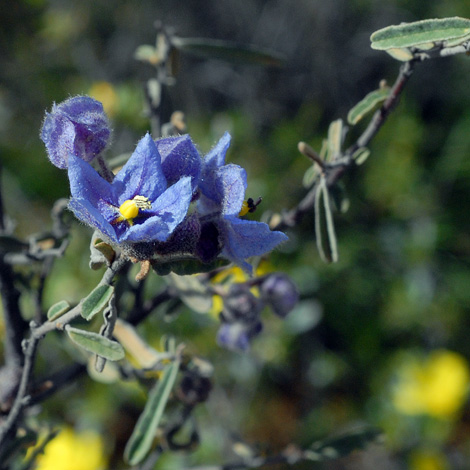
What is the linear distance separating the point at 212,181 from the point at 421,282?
319 centimetres

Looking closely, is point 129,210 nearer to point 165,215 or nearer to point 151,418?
point 165,215

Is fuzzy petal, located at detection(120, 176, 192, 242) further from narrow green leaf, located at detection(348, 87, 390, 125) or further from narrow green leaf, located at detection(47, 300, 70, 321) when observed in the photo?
narrow green leaf, located at detection(348, 87, 390, 125)

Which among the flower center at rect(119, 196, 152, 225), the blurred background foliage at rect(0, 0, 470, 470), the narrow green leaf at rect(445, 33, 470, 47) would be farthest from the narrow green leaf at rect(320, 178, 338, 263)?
the blurred background foliage at rect(0, 0, 470, 470)

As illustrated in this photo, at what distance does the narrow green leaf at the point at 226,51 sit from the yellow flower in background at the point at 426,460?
291cm

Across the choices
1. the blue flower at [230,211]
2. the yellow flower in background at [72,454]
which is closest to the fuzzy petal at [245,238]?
the blue flower at [230,211]

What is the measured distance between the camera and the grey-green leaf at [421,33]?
121cm

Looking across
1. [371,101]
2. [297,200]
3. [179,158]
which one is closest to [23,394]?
[179,158]

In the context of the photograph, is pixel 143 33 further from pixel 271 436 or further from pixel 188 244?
pixel 188 244

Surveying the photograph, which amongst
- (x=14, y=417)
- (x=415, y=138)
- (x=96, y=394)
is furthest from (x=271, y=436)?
(x=14, y=417)

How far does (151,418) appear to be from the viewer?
59.2 inches

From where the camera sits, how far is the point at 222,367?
3744mm

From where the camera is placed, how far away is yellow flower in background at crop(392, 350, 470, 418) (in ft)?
12.0

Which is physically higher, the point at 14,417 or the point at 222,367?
the point at 14,417

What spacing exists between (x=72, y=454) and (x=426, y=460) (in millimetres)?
2297
